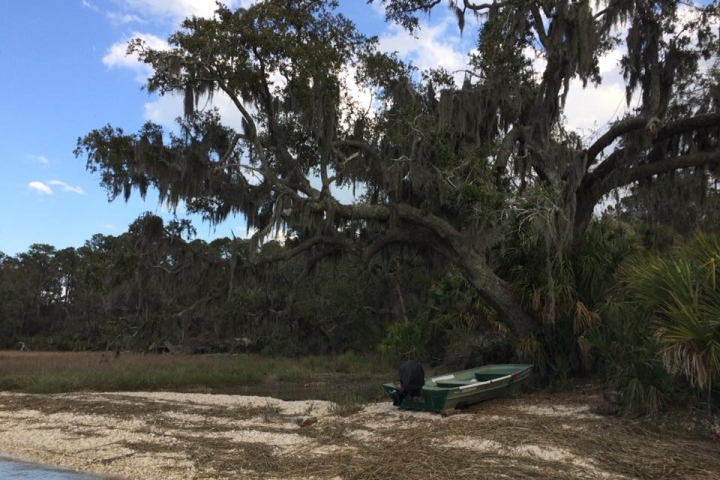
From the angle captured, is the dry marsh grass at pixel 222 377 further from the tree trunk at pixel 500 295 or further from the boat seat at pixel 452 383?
the tree trunk at pixel 500 295

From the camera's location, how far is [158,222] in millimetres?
14633

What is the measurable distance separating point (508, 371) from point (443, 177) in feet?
15.3

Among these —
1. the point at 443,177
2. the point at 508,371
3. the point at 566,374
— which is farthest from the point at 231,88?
the point at 566,374

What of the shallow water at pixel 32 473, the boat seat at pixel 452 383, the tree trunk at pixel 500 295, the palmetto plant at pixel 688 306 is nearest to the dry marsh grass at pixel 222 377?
the boat seat at pixel 452 383

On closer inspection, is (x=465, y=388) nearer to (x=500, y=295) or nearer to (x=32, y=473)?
(x=500, y=295)

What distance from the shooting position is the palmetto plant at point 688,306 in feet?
22.5

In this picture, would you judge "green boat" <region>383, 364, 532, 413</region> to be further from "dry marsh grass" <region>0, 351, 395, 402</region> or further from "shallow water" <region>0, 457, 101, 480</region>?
"shallow water" <region>0, 457, 101, 480</region>

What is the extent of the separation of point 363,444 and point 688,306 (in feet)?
15.7

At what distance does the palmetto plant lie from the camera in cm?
687

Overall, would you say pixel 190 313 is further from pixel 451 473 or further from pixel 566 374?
pixel 451 473

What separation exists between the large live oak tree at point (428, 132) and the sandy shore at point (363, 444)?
13.1 ft

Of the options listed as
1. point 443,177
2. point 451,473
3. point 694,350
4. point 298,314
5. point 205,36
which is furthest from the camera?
point 298,314

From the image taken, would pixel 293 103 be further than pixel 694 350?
Yes

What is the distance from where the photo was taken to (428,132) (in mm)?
13453
